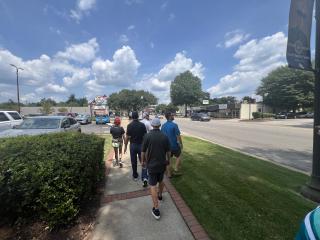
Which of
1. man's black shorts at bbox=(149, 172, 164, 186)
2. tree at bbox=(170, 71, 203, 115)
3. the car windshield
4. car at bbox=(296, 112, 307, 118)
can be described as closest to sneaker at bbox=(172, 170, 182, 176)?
man's black shorts at bbox=(149, 172, 164, 186)

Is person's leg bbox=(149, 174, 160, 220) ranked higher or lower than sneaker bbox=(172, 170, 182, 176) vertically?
higher

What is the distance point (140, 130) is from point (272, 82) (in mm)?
61968

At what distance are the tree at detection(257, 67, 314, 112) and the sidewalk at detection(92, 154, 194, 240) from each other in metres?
58.9

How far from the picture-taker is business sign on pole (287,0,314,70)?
4832mm

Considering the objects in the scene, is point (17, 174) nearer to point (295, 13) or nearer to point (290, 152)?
point (295, 13)

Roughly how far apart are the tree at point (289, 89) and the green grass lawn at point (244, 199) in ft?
183

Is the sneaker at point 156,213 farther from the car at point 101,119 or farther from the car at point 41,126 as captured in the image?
the car at point 101,119

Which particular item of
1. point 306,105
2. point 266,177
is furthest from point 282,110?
point 266,177

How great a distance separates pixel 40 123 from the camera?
10.3 metres

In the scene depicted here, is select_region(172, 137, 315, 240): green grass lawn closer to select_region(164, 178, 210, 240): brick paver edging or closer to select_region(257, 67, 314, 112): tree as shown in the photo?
select_region(164, 178, 210, 240): brick paver edging

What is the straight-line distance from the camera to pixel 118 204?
4738mm

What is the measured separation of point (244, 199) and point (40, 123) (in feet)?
29.8

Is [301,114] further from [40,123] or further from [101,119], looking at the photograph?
[40,123]

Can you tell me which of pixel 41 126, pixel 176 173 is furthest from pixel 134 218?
pixel 41 126
